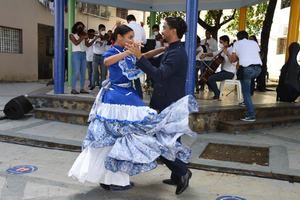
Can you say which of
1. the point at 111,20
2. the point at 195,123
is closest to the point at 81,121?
the point at 195,123

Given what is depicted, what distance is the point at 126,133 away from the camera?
149 inches

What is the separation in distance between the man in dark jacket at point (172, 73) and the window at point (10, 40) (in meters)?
12.5

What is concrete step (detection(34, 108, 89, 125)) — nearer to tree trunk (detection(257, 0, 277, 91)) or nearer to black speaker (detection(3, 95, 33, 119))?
black speaker (detection(3, 95, 33, 119))

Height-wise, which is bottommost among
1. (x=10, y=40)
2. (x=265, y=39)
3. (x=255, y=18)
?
(x=10, y=40)

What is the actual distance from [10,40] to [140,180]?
12.6m

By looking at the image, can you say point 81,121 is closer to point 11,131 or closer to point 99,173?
point 11,131

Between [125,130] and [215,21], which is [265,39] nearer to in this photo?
[215,21]

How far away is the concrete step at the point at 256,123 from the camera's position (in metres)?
6.89

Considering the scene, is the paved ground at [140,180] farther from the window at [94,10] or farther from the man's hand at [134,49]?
the window at [94,10]

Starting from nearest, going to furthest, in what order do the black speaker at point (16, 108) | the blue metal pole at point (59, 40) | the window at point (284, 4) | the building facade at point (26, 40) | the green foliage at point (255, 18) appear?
the black speaker at point (16, 108)
the blue metal pole at point (59, 40)
the building facade at point (26, 40)
the green foliage at point (255, 18)
the window at point (284, 4)

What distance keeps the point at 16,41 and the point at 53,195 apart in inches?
509

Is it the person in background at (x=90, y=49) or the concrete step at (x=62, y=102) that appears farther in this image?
the person in background at (x=90, y=49)

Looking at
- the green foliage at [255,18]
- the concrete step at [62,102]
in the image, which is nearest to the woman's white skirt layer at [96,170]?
the concrete step at [62,102]

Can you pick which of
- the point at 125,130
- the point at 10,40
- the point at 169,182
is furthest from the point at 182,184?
the point at 10,40
